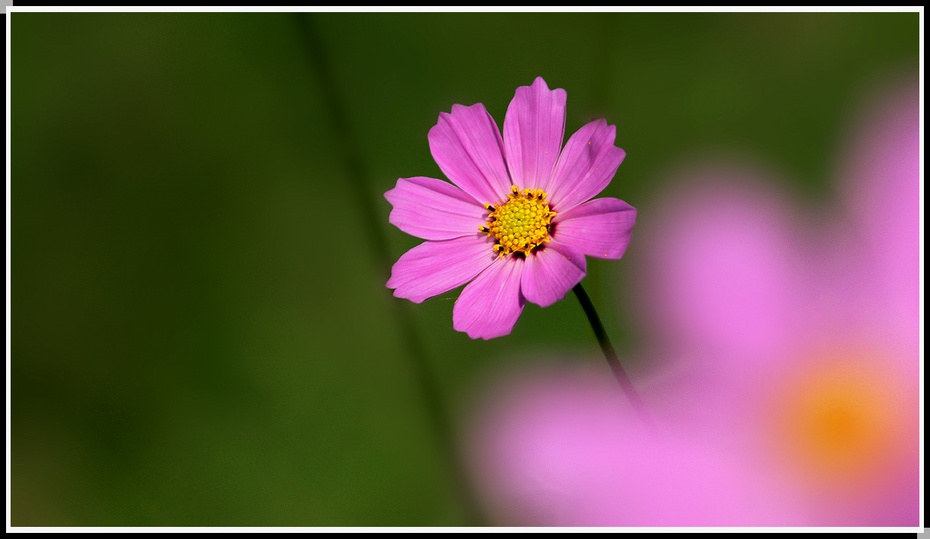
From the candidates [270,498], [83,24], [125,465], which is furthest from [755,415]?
[83,24]

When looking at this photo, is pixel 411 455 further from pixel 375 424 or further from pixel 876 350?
pixel 876 350

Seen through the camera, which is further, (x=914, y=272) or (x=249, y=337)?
(x=249, y=337)

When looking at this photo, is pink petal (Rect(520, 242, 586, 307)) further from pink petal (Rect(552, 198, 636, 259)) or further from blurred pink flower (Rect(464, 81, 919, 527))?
blurred pink flower (Rect(464, 81, 919, 527))

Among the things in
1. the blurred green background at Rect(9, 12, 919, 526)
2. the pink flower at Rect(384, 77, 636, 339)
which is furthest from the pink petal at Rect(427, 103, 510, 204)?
the blurred green background at Rect(9, 12, 919, 526)

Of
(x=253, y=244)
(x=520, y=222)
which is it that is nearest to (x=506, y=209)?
(x=520, y=222)

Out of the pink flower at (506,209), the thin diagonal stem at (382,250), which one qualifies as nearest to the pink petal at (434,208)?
the pink flower at (506,209)

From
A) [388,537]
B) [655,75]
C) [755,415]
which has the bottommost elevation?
[388,537]

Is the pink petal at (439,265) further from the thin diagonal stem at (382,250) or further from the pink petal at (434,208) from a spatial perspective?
the thin diagonal stem at (382,250)
